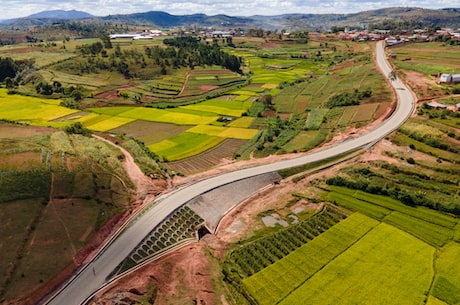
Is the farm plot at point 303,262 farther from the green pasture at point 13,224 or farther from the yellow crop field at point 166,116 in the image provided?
the yellow crop field at point 166,116

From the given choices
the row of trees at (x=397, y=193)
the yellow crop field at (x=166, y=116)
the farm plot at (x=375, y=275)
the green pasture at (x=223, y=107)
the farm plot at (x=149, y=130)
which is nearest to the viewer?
the farm plot at (x=375, y=275)

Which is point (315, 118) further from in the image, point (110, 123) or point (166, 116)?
point (110, 123)

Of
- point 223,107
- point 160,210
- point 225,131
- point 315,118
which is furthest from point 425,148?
point 223,107

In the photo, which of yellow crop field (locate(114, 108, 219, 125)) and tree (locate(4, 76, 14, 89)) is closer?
yellow crop field (locate(114, 108, 219, 125))

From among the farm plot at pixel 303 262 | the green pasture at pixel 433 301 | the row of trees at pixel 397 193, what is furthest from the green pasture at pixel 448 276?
the farm plot at pixel 303 262

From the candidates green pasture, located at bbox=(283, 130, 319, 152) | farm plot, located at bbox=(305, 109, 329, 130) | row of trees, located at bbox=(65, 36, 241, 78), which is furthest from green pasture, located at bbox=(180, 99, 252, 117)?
row of trees, located at bbox=(65, 36, 241, 78)

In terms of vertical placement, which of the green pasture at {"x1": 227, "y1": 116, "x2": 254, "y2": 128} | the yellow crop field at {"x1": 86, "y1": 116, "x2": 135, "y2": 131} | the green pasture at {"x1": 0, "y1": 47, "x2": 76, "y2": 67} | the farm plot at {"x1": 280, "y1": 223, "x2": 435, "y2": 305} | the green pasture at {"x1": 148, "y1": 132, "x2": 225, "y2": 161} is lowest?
the farm plot at {"x1": 280, "y1": 223, "x2": 435, "y2": 305}

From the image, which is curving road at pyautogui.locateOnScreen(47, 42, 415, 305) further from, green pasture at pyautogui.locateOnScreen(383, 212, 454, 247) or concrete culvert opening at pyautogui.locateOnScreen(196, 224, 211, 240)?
green pasture at pyautogui.locateOnScreen(383, 212, 454, 247)
